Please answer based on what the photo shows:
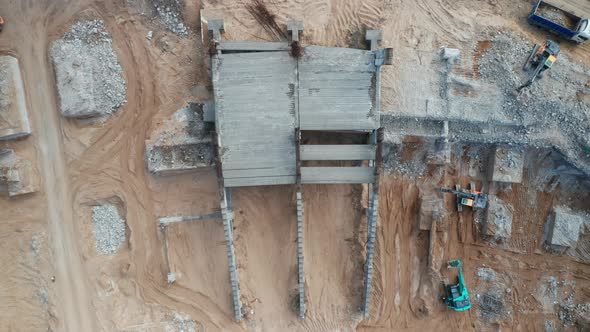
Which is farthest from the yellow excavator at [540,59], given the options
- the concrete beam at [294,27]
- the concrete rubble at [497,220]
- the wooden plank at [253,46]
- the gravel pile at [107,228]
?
the gravel pile at [107,228]

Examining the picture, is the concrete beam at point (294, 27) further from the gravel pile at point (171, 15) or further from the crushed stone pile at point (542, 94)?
the crushed stone pile at point (542, 94)

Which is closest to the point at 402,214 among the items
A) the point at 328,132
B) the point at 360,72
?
the point at 328,132

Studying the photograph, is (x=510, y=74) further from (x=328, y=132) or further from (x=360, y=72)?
(x=328, y=132)

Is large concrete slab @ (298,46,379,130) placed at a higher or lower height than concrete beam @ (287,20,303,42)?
lower

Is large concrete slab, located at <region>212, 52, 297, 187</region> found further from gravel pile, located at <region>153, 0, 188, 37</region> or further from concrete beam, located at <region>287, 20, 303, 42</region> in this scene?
gravel pile, located at <region>153, 0, 188, 37</region>

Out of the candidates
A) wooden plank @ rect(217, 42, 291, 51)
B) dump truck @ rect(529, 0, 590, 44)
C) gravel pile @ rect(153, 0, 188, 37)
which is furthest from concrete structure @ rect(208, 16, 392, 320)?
dump truck @ rect(529, 0, 590, 44)

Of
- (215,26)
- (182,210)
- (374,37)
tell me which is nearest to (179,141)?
(182,210)

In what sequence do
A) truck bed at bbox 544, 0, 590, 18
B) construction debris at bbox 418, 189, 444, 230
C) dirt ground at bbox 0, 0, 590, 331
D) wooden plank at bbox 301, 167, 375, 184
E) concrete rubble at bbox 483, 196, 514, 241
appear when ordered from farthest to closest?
concrete rubble at bbox 483, 196, 514, 241, construction debris at bbox 418, 189, 444, 230, truck bed at bbox 544, 0, 590, 18, dirt ground at bbox 0, 0, 590, 331, wooden plank at bbox 301, 167, 375, 184
